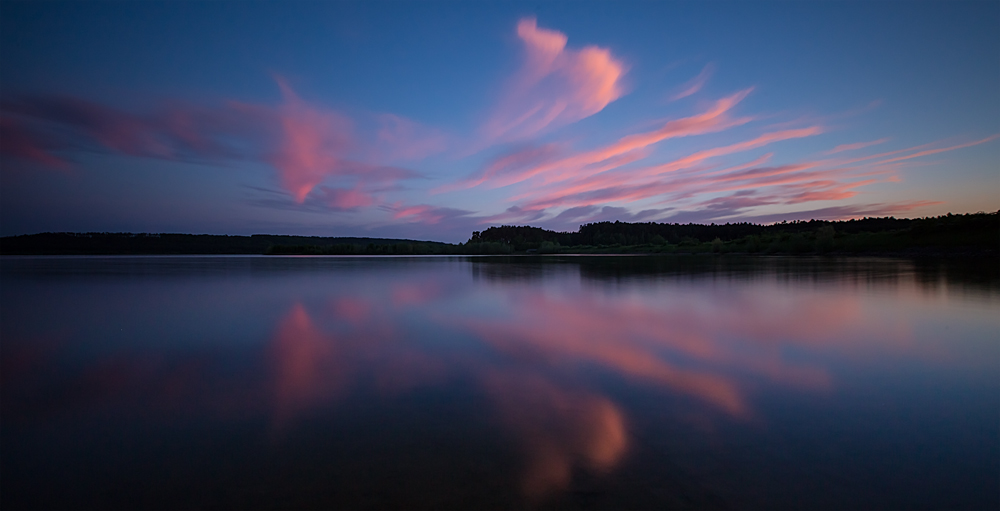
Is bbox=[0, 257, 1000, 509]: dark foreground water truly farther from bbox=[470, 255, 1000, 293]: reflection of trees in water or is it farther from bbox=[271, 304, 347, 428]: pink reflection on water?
bbox=[470, 255, 1000, 293]: reflection of trees in water

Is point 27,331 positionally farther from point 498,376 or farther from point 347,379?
point 498,376

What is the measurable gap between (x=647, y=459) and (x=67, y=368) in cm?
653

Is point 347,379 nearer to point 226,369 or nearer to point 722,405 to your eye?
point 226,369

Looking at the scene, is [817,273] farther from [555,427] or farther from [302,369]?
[302,369]

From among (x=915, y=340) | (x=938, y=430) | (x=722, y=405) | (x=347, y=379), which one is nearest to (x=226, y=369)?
(x=347, y=379)

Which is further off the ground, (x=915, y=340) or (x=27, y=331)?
(x=27, y=331)

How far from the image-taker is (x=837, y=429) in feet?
9.91

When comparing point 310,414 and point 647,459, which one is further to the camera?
point 310,414

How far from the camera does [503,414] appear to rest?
3.32 m

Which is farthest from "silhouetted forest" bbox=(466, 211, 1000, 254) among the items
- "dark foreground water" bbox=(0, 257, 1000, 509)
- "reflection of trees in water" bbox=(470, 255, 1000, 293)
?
"dark foreground water" bbox=(0, 257, 1000, 509)

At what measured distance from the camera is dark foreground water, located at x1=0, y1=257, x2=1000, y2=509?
2225 mm

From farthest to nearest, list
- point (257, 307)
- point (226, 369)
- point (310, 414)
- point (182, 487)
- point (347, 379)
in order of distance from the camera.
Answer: point (257, 307) → point (226, 369) → point (347, 379) → point (310, 414) → point (182, 487)

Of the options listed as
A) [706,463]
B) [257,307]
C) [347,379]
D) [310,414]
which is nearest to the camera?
[706,463]

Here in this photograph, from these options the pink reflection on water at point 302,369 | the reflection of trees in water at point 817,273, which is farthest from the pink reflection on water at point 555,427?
the reflection of trees in water at point 817,273
